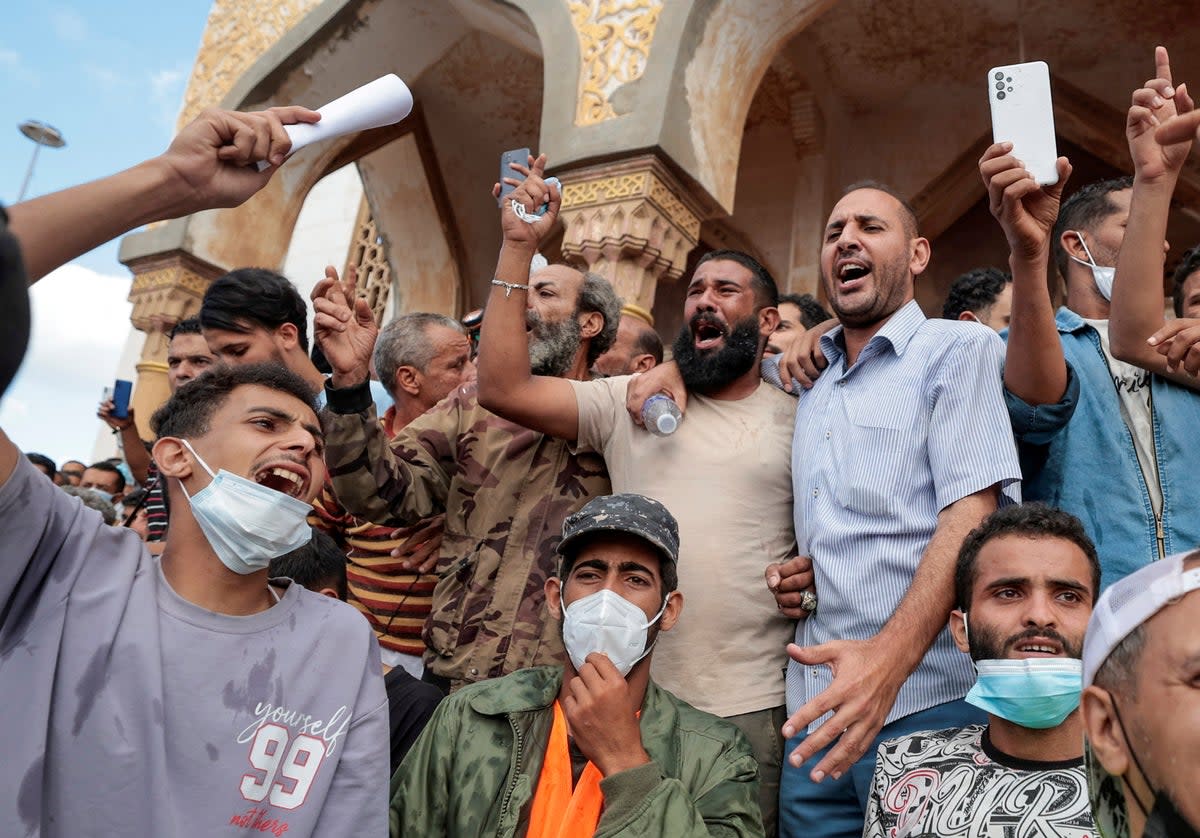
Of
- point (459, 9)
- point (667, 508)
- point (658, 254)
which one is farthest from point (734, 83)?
point (667, 508)

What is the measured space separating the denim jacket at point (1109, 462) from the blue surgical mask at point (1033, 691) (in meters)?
0.42

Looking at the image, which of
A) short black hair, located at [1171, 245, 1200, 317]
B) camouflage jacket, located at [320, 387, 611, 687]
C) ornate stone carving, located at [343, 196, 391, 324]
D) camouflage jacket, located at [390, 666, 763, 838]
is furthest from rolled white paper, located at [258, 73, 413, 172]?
ornate stone carving, located at [343, 196, 391, 324]

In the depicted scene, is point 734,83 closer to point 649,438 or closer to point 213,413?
point 649,438

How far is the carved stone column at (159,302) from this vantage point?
24.8 ft

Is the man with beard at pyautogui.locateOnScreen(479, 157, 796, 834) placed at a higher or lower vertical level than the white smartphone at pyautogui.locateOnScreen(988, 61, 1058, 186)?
lower

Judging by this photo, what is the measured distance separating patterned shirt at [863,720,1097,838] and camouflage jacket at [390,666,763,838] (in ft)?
0.88

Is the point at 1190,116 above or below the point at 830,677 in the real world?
above

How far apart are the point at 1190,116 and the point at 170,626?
2083 mm

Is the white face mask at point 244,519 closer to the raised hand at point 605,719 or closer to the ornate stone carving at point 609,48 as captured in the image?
the raised hand at point 605,719

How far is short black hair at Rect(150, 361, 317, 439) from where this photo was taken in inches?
80.3

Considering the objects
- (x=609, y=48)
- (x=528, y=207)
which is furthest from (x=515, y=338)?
(x=609, y=48)

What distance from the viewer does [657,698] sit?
2.19m

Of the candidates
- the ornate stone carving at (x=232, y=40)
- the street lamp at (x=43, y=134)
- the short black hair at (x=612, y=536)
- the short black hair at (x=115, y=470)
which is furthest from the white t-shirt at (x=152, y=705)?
the street lamp at (x=43, y=134)

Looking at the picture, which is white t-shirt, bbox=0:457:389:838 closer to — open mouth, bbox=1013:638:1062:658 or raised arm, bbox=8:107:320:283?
raised arm, bbox=8:107:320:283
